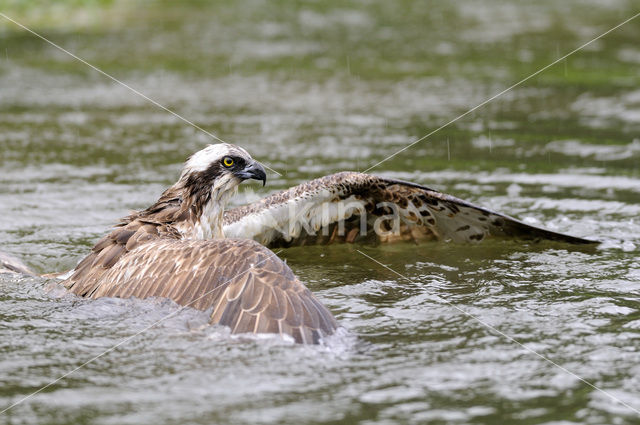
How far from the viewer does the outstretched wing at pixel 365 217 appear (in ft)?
25.7

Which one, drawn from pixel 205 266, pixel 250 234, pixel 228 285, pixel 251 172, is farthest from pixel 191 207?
pixel 228 285

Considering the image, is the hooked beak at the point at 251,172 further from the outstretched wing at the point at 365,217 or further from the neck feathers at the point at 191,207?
the outstretched wing at the point at 365,217

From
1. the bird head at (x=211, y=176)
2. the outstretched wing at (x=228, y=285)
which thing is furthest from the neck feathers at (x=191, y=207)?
the outstretched wing at (x=228, y=285)

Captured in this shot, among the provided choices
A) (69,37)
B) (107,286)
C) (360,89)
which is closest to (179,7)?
(69,37)

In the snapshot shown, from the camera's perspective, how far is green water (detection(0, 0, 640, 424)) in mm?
5266

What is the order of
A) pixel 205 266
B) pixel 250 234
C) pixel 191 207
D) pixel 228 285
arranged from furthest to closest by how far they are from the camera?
pixel 250 234 < pixel 191 207 < pixel 205 266 < pixel 228 285

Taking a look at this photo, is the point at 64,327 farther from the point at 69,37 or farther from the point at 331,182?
the point at 69,37

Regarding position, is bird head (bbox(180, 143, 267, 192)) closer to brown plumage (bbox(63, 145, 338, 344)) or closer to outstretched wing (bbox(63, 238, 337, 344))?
brown plumage (bbox(63, 145, 338, 344))

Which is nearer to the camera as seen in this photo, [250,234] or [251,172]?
[251,172]

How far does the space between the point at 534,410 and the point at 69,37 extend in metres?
14.9

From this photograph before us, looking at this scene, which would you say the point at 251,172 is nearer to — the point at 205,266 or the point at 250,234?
the point at 250,234

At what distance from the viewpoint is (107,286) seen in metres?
6.64

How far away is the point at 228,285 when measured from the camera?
19.5 ft

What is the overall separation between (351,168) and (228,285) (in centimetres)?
492
